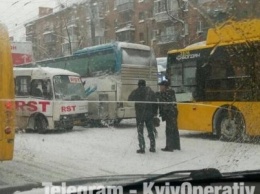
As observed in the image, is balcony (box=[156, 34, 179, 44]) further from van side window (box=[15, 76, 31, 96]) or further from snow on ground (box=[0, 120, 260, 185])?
van side window (box=[15, 76, 31, 96])

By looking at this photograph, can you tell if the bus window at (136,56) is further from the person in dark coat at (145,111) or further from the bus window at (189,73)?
the person in dark coat at (145,111)

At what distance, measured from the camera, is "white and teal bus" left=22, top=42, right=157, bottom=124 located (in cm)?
649

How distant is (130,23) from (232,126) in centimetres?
191

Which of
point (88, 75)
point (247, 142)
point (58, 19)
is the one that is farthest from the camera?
point (88, 75)

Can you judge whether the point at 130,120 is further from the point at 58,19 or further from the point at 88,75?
the point at 88,75

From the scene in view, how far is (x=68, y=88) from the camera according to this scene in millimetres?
7156

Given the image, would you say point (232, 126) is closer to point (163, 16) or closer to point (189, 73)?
point (189, 73)

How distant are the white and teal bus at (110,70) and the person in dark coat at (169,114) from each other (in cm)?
44

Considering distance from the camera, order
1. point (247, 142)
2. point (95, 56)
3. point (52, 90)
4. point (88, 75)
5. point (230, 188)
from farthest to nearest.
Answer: point (88, 75), point (95, 56), point (52, 90), point (247, 142), point (230, 188)

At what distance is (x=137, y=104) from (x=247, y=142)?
1.38 metres

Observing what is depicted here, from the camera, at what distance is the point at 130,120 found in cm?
526

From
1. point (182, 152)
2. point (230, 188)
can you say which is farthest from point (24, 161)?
point (230, 188)

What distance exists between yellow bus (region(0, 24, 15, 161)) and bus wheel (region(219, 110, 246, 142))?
2592 millimetres

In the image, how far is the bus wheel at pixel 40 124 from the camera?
6.29 meters
